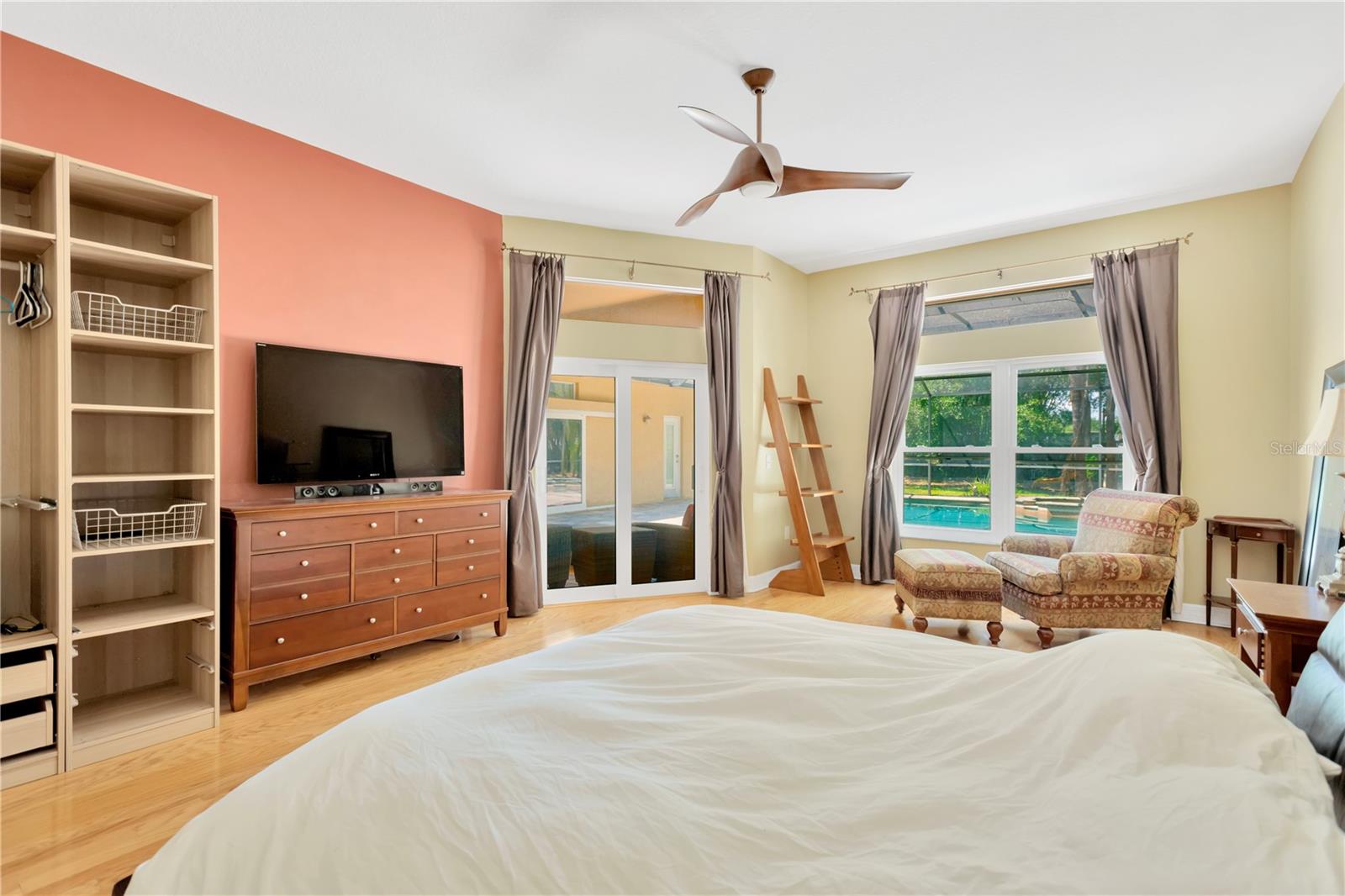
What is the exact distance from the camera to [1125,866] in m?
0.85

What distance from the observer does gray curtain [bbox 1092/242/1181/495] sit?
4.27 metres

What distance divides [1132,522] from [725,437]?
8.85 ft

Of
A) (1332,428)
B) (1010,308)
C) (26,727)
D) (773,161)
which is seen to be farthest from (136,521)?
(1010,308)

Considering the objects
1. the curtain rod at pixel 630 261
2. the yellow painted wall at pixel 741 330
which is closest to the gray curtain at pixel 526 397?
the curtain rod at pixel 630 261

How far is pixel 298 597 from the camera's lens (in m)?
3.02

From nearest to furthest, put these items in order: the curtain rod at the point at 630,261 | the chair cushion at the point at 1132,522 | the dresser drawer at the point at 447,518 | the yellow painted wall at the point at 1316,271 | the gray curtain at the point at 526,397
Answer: the yellow painted wall at the point at 1316,271 < the dresser drawer at the point at 447,518 < the chair cushion at the point at 1132,522 < the gray curtain at the point at 526,397 < the curtain rod at the point at 630,261

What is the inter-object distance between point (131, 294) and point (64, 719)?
177 cm

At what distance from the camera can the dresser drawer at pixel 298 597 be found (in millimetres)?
2891

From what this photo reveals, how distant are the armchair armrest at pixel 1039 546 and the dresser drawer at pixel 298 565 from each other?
4.08 metres

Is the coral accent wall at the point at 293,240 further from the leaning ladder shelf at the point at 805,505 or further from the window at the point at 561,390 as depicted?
the leaning ladder shelf at the point at 805,505

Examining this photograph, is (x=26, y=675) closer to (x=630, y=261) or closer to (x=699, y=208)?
(x=699, y=208)

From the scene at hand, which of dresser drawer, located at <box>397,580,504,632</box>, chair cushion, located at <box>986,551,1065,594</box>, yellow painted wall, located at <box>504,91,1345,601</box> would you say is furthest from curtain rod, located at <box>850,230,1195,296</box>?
A: dresser drawer, located at <box>397,580,504,632</box>

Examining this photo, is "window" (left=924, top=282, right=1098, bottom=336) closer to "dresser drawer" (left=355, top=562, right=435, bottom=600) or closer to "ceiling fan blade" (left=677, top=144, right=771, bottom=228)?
"ceiling fan blade" (left=677, top=144, right=771, bottom=228)

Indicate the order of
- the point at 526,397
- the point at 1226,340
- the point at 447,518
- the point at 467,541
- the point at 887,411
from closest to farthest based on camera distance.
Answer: the point at 447,518
the point at 467,541
the point at 1226,340
the point at 526,397
the point at 887,411
